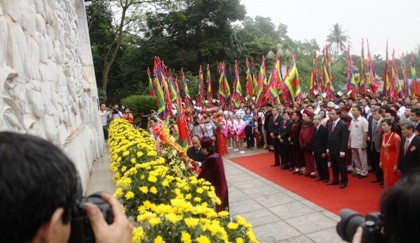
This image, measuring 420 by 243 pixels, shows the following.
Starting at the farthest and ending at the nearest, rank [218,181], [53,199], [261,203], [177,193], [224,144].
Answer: [224,144]
[261,203]
[218,181]
[177,193]
[53,199]

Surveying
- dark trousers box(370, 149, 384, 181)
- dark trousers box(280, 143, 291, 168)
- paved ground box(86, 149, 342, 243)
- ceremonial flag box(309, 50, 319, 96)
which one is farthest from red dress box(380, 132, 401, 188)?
ceremonial flag box(309, 50, 319, 96)

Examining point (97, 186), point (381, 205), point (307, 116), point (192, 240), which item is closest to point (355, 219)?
point (381, 205)

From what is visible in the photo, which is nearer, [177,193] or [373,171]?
[177,193]

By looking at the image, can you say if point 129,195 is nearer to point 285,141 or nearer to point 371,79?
point 285,141

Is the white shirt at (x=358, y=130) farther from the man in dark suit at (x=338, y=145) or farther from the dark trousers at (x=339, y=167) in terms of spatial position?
the dark trousers at (x=339, y=167)

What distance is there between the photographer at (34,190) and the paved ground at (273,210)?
462 centimetres

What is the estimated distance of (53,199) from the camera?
33.4 inches

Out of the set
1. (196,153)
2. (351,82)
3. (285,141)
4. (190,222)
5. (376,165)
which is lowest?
(376,165)

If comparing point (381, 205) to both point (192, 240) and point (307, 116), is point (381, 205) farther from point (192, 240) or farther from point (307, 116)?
point (307, 116)

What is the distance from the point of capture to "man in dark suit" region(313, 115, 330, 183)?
25.7ft

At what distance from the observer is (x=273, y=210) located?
21.0ft

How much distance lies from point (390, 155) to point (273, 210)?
2180 millimetres

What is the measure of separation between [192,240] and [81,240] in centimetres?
146

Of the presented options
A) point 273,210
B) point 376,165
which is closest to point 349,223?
point 273,210
